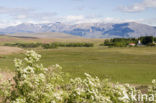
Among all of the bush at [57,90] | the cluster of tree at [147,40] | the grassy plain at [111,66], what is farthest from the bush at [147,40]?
the bush at [57,90]

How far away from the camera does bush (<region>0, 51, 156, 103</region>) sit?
7.88 meters

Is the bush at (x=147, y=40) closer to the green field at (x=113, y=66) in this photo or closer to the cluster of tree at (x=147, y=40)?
the cluster of tree at (x=147, y=40)

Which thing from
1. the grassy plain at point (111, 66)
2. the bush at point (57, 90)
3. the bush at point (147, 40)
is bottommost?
the grassy plain at point (111, 66)

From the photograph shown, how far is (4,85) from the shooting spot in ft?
33.6

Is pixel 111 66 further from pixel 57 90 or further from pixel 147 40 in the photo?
pixel 147 40

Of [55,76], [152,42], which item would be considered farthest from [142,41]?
[55,76]

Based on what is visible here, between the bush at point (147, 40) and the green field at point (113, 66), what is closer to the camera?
the green field at point (113, 66)

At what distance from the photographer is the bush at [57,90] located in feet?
25.9

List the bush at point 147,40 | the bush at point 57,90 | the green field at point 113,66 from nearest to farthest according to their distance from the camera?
the bush at point 57,90
the green field at point 113,66
the bush at point 147,40

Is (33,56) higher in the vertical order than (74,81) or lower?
higher

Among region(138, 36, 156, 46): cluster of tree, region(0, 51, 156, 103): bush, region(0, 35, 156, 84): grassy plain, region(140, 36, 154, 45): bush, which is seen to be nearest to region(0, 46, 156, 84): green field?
region(0, 35, 156, 84): grassy plain

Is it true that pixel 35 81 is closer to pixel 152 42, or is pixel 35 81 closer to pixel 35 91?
pixel 35 91

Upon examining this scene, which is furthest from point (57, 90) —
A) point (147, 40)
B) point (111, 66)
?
point (147, 40)

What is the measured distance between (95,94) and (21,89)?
376cm
